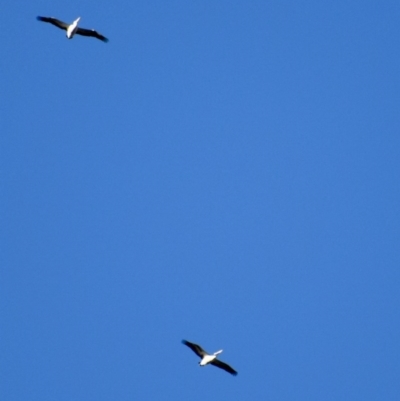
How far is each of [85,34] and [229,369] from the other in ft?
60.8

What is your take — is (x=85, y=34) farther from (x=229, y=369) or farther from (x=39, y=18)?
(x=229, y=369)

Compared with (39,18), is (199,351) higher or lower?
lower

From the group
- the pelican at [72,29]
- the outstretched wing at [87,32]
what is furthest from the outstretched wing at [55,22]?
the outstretched wing at [87,32]

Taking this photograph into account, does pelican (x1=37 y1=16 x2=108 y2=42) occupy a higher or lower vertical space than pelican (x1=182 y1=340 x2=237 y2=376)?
higher

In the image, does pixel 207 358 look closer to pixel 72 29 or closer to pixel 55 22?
pixel 72 29

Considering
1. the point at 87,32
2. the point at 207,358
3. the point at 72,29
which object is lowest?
the point at 207,358

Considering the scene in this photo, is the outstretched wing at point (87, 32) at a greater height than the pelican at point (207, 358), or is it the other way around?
the outstretched wing at point (87, 32)

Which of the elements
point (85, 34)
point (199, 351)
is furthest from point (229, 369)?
point (85, 34)

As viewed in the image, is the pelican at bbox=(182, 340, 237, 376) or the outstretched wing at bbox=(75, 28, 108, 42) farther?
the pelican at bbox=(182, 340, 237, 376)

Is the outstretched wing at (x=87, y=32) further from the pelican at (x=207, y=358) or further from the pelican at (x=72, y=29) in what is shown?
the pelican at (x=207, y=358)

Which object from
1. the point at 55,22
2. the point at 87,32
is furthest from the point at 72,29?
the point at 55,22

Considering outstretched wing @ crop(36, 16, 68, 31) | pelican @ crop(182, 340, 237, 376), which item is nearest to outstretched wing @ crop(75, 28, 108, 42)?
outstretched wing @ crop(36, 16, 68, 31)

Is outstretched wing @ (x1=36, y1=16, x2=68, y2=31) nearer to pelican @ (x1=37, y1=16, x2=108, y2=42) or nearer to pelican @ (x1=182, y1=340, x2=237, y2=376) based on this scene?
pelican @ (x1=37, y1=16, x2=108, y2=42)

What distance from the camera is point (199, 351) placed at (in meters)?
71.9
